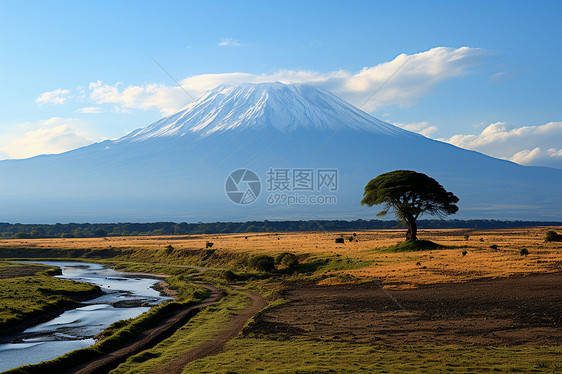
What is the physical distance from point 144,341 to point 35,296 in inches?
845

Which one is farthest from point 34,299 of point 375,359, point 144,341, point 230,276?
point 375,359

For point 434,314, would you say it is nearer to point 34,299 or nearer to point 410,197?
point 34,299

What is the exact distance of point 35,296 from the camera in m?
44.0

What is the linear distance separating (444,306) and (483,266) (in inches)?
620

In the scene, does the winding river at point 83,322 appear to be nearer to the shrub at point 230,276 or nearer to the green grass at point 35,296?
the green grass at point 35,296

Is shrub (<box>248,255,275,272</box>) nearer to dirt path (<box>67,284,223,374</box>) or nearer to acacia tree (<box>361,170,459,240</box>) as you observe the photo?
dirt path (<box>67,284,223,374</box>)

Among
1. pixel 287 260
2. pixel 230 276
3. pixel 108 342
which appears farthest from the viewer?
pixel 287 260

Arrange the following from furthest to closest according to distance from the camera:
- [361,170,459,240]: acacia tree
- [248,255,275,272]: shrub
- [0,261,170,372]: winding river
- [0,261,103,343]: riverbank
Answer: [361,170,459,240]: acacia tree
[248,255,275,272]: shrub
[0,261,103,343]: riverbank
[0,261,170,372]: winding river

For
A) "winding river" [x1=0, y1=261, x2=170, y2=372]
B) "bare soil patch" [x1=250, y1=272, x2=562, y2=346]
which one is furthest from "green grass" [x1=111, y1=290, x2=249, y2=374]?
"winding river" [x1=0, y1=261, x2=170, y2=372]

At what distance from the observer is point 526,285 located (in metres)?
35.9

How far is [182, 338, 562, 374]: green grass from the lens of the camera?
18.9 m

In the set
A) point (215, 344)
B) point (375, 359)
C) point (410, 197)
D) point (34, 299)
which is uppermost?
point (410, 197)

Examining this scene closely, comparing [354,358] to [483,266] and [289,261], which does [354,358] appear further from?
[289,261]

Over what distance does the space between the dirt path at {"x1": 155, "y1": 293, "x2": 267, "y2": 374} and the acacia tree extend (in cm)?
3021
